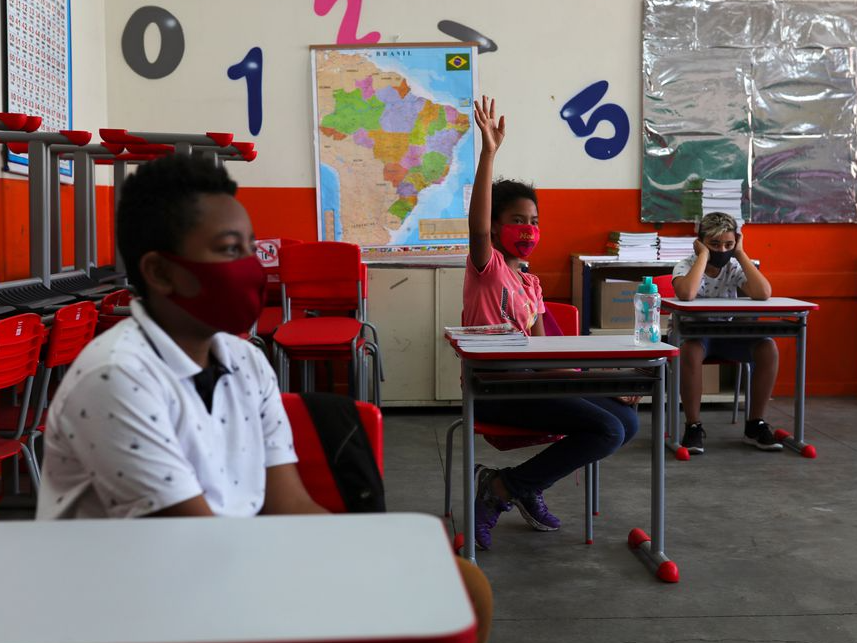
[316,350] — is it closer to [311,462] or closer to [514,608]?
[514,608]

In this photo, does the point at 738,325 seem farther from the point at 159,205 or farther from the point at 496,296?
the point at 159,205

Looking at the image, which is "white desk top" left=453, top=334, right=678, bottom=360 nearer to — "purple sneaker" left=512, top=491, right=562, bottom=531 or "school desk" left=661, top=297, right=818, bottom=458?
"purple sneaker" left=512, top=491, right=562, bottom=531

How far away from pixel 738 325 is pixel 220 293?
11.5 feet

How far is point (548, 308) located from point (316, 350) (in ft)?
4.59

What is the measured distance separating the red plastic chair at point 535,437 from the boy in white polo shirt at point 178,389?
4.79 feet

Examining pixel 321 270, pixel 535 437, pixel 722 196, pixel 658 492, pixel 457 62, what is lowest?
pixel 658 492

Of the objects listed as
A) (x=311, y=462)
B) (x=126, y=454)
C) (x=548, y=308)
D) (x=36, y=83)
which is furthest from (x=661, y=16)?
(x=126, y=454)

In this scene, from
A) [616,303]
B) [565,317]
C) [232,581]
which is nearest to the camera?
[232,581]

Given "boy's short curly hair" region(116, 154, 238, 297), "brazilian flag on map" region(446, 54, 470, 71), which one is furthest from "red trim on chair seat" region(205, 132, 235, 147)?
"boy's short curly hair" region(116, 154, 238, 297)

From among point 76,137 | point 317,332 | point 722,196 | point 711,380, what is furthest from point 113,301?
point 722,196

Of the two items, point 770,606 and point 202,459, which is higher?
point 202,459

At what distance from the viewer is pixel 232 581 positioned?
917 millimetres

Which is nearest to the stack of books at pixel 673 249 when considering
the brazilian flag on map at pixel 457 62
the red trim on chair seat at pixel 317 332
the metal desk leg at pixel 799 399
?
the metal desk leg at pixel 799 399

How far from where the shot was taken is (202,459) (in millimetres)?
1338
